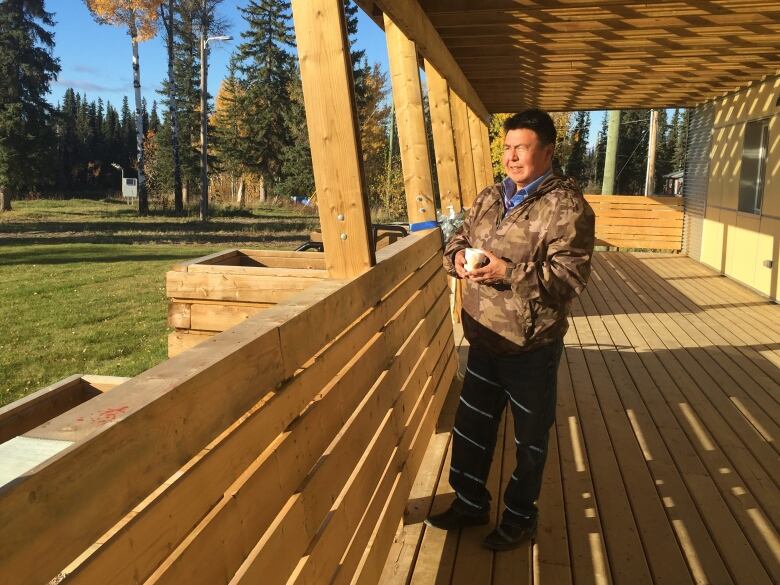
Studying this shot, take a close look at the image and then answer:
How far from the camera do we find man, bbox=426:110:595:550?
236 cm

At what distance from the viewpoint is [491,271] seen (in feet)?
7.79

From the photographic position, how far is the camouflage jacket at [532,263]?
7.66 ft

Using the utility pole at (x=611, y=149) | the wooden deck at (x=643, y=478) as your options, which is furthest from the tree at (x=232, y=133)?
the wooden deck at (x=643, y=478)

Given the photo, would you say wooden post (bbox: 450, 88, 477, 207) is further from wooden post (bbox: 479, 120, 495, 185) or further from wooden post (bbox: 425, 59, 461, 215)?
wooden post (bbox: 479, 120, 495, 185)

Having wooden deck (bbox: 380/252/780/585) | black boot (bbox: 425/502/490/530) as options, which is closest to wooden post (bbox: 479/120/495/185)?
wooden deck (bbox: 380/252/780/585)

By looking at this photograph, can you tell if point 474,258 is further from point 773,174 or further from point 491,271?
point 773,174

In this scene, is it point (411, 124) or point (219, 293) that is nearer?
point (219, 293)

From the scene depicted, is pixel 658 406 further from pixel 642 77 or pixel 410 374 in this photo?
pixel 642 77

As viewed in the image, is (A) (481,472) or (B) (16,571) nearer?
(B) (16,571)

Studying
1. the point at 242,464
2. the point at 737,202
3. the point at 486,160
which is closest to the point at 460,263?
the point at 242,464

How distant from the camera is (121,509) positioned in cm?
95

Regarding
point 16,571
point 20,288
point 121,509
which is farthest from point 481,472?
point 20,288

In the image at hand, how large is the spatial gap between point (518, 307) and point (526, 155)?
554mm

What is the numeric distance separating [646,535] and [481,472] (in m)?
0.76
